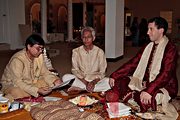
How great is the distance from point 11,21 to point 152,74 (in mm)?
8614

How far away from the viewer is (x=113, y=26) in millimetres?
8055

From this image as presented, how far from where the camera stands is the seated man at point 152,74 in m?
A: 2.87

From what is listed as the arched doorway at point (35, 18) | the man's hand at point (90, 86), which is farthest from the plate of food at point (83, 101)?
the arched doorway at point (35, 18)

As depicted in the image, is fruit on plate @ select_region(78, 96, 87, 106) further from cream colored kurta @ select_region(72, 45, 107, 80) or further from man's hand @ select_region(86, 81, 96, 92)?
cream colored kurta @ select_region(72, 45, 107, 80)

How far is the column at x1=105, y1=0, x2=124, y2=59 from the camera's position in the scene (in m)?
8.01

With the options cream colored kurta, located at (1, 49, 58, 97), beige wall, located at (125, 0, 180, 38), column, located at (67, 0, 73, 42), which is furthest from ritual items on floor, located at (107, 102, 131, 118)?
beige wall, located at (125, 0, 180, 38)

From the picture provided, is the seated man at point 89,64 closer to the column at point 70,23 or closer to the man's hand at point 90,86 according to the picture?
the man's hand at point 90,86

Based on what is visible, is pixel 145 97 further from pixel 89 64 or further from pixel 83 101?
pixel 89 64

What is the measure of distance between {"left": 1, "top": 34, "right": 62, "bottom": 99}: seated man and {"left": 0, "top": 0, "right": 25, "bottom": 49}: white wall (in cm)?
780

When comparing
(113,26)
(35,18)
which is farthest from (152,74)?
(35,18)

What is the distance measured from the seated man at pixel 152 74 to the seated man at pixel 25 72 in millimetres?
814

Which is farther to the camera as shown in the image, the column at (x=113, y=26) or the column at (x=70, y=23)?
the column at (x=70, y=23)

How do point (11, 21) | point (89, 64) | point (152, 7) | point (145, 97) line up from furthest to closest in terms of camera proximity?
point (152, 7), point (11, 21), point (89, 64), point (145, 97)

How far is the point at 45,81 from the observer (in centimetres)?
358
